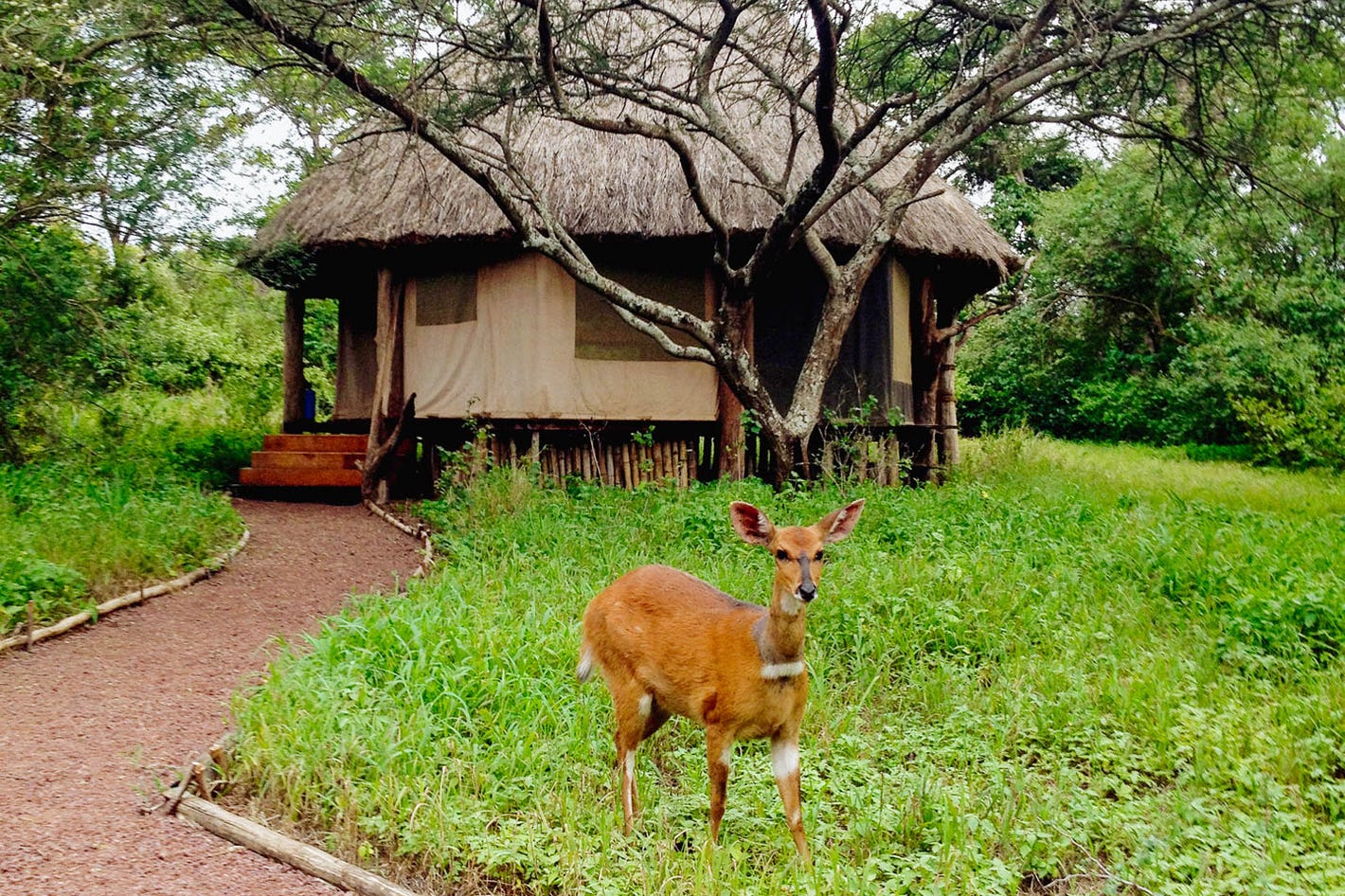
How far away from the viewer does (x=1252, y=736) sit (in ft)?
14.6

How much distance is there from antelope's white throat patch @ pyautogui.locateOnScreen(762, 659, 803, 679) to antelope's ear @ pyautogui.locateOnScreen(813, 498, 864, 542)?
15.9 inches

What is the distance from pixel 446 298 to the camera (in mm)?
11672

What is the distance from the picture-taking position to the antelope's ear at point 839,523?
329 centimetres

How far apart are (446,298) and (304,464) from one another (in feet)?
8.21

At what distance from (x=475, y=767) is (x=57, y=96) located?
767cm

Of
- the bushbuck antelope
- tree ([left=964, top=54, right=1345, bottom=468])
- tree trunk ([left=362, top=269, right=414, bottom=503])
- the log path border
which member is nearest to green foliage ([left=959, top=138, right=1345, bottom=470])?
tree ([left=964, top=54, right=1345, bottom=468])

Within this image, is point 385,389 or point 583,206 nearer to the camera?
point 583,206

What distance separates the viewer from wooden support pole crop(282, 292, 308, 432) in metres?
13.4

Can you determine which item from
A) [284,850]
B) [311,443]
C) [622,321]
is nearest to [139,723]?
[284,850]

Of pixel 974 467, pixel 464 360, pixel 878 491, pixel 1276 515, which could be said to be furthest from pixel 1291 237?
pixel 464 360

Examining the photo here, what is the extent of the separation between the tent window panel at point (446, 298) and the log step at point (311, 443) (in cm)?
178

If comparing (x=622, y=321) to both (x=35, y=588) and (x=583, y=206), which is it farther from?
(x=35, y=588)

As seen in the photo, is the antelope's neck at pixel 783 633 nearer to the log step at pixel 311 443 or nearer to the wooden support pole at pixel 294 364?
the log step at pixel 311 443

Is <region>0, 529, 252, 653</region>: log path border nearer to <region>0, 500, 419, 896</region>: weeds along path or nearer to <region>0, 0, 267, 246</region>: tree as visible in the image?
<region>0, 500, 419, 896</region>: weeds along path
